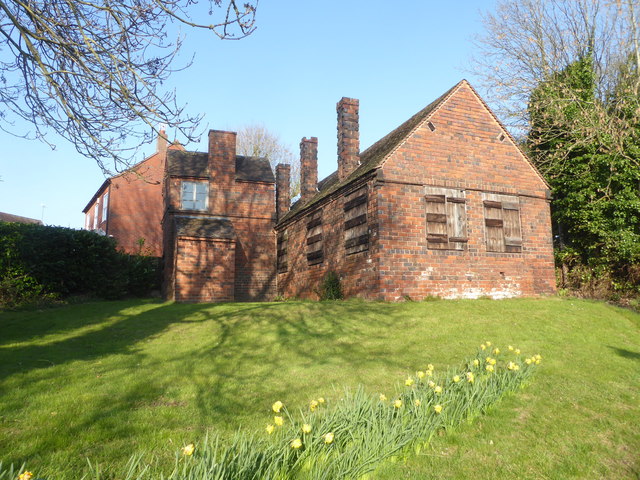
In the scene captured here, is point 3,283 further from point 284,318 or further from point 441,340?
point 441,340

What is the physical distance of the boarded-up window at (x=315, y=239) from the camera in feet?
62.3

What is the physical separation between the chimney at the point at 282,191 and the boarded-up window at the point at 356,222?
9822 mm

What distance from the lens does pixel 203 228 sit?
69.3ft

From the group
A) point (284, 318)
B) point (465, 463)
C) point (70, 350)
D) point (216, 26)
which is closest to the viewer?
point (465, 463)

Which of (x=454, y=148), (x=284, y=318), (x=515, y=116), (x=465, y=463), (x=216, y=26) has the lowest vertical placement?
(x=465, y=463)

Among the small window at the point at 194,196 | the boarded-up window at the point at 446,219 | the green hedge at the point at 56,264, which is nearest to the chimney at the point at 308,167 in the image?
the small window at the point at 194,196

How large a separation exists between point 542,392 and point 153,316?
10.9m

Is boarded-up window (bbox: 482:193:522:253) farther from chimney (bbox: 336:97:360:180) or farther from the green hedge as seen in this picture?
the green hedge

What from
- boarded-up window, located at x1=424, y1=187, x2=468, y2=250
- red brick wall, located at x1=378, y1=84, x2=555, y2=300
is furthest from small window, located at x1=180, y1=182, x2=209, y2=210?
boarded-up window, located at x1=424, y1=187, x2=468, y2=250

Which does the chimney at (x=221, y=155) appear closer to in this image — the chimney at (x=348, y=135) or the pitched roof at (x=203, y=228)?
the pitched roof at (x=203, y=228)

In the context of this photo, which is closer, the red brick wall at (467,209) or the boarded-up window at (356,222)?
the red brick wall at (467,209)

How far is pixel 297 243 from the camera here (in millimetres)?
21672

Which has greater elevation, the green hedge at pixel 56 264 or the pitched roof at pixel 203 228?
the pitched roof at pixel 203 228

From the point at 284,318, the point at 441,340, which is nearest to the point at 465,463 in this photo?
the point at 441,340
